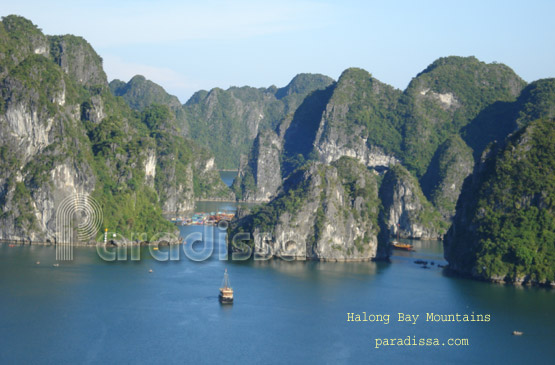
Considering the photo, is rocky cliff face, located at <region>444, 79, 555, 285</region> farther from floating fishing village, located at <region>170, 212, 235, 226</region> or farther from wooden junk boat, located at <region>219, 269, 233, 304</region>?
floating fishing village, located at <region>170, 212, 235, 226</region>

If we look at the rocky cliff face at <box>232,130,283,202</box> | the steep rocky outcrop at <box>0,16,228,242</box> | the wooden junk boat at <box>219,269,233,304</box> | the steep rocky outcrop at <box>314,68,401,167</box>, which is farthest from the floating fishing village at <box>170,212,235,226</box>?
the wooden junk boat at <box>219,269,233,304</box>

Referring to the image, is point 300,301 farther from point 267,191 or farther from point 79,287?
point 267,191

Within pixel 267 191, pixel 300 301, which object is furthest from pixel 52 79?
pixel 267 191

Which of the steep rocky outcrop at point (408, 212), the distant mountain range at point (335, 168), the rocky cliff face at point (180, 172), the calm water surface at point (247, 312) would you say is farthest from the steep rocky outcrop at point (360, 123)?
the calm water surface at point (247, 312)

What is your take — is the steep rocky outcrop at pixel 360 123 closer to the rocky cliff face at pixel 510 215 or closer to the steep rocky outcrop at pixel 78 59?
the steep rocky outcrop at pixel 78 59

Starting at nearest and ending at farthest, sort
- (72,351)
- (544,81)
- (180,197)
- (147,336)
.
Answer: (72,351)
(147,336)
(180,197)
(544,81)

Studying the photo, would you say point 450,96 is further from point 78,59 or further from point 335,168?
point 335,168
